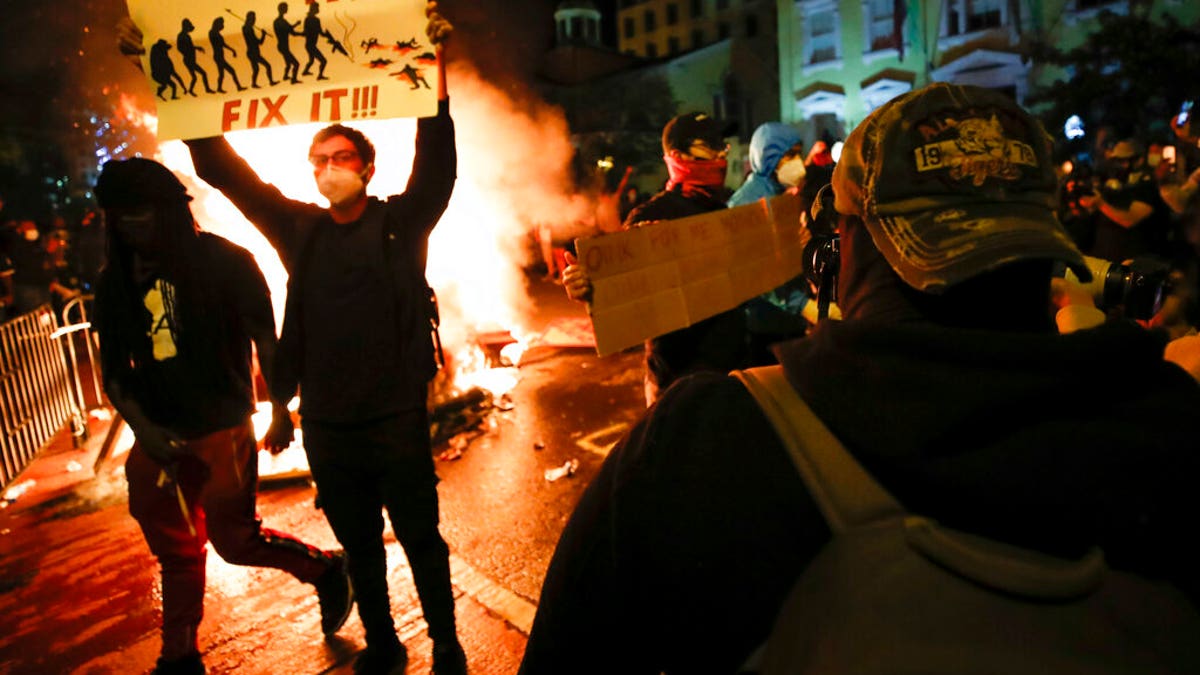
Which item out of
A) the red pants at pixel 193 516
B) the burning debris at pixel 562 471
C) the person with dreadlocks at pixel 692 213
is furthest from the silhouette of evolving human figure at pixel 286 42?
the burning debris at pixel 562 471

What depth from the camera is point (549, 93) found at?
30234 mm

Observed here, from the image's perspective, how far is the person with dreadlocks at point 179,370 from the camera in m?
2.99

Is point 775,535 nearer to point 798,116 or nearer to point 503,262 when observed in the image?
point 503,262

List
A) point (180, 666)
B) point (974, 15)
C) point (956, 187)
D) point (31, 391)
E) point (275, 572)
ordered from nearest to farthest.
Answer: point (956, 187) < point (180, 666) < point (275, 572) < point (31, 391) < point (974, 15)

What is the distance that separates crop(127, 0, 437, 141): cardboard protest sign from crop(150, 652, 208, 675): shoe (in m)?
2.24

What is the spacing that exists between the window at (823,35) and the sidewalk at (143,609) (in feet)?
107

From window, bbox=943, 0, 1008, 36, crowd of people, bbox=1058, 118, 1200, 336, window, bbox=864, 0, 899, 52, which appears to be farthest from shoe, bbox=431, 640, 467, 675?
window, bbox=864, 0, 899, 52

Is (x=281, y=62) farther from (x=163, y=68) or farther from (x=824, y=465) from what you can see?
(x=824, y=465)

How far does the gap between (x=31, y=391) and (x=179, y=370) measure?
4579 mm

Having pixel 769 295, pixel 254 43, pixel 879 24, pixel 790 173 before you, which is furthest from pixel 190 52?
pixel 879 24

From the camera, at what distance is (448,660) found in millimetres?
3064

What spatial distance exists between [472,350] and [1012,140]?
293 inches

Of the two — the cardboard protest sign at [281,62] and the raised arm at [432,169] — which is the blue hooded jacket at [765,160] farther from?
the cardboard protest sign at [281,62]

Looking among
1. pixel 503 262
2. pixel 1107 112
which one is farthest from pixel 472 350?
pixel 1107 112
